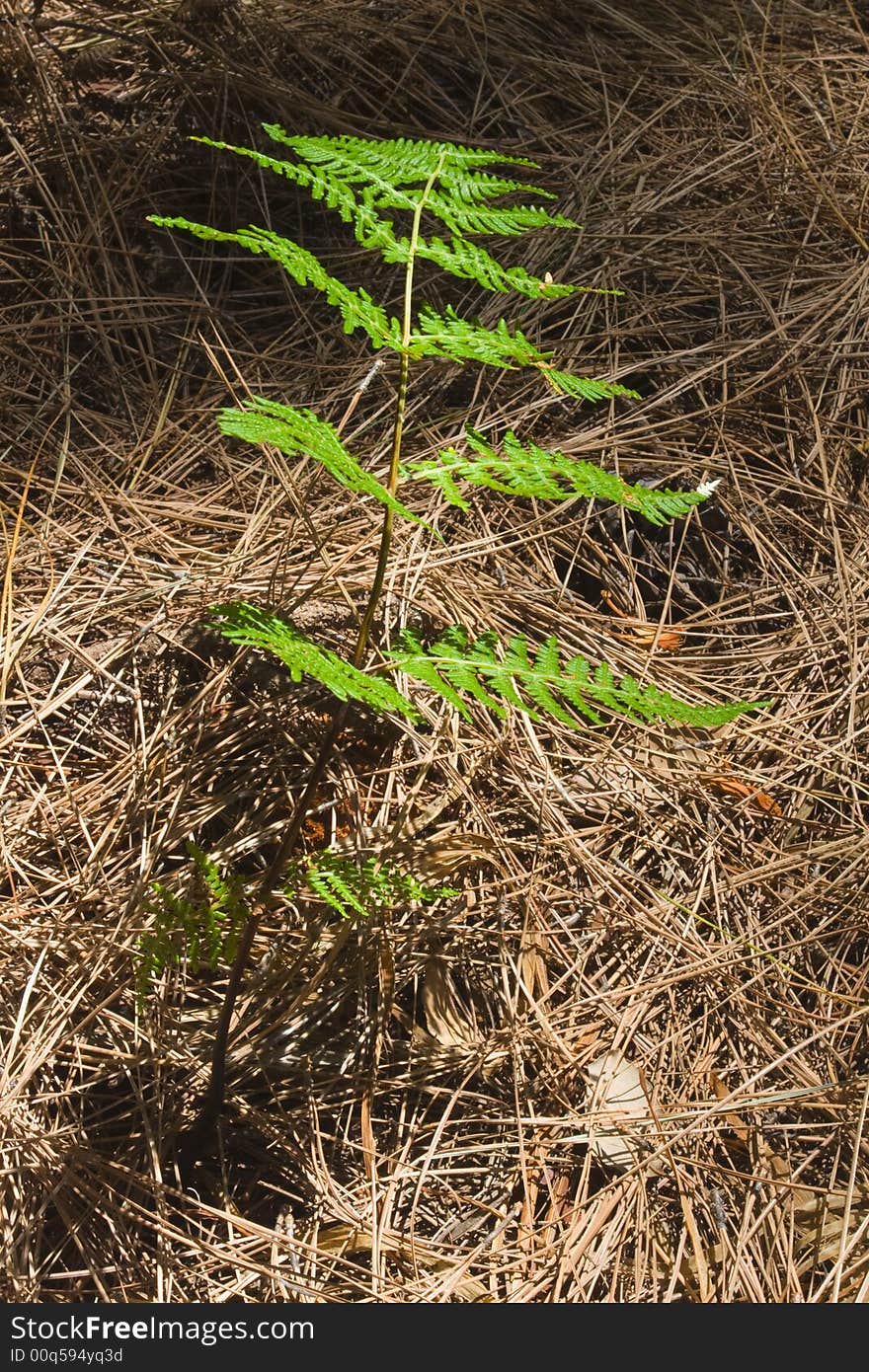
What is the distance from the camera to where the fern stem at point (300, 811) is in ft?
4.71

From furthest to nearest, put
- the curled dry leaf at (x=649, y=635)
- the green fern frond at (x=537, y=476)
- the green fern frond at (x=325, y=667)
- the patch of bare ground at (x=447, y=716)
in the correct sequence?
the curled dry leaf at (x=649, y=635) < the patch of bare ground at (x=447, y=716) < the green fern frond at (x=537, y=476) < the green fern frond at (x=325, y=667)

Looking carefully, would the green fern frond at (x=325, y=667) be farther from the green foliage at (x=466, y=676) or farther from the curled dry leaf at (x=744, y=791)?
the curled dry leaf at (x=744, y=791)

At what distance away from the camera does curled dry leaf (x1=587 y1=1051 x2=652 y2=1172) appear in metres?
1.80

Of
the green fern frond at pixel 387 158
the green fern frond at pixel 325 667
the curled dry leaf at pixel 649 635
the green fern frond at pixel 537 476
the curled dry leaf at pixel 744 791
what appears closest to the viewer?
the green fern frond at pixel 325 667

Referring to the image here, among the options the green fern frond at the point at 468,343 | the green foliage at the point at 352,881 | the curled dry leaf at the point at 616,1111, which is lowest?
the curled dry leaf at the point at 616,1111

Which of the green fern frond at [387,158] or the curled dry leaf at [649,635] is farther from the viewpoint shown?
the curled dry leaf at [649,635]

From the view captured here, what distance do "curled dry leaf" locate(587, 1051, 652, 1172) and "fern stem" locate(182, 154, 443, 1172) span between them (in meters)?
0.61

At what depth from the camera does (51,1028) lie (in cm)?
178

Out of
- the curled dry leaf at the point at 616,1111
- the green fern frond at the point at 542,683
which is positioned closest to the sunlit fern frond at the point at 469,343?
the green fern frond at the point at 542,683

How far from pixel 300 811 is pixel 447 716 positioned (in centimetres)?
58

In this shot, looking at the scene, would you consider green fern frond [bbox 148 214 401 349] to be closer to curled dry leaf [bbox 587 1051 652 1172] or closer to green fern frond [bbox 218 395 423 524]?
green fern frond [bbox 218 395 423 524]

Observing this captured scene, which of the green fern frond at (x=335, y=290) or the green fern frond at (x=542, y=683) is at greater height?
the green fern frond at (x=335, y=290)

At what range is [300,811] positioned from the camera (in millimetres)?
1573

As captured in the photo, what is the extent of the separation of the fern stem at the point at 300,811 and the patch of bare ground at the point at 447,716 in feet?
0.17
